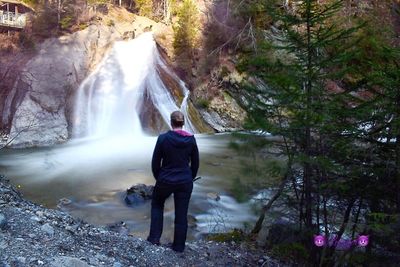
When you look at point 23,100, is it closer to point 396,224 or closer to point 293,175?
point 293,175

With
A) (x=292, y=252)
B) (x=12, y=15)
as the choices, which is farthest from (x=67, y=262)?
(x=12, y=15)

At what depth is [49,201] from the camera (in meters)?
11.1

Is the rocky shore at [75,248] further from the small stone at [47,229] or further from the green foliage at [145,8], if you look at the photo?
the green foliage at [145,8]

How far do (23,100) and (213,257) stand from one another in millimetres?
17630

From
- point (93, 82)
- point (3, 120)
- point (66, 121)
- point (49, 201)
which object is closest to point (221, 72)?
point (93, 82)

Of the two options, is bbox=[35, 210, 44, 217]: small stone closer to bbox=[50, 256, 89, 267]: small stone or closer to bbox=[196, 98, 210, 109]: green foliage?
bbox=[50, 256, 89, 267]: small stone

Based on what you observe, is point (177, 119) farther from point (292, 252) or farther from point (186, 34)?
point (186, 34)

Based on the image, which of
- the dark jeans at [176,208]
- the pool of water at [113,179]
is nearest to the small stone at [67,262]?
the dark jeans at [176,208]

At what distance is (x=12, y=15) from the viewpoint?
2838 cm

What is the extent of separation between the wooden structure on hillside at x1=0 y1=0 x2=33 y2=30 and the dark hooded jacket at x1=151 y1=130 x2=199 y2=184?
25.3 m

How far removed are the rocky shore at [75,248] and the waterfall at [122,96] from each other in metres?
14.4

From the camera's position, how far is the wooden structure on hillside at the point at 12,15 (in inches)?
1084

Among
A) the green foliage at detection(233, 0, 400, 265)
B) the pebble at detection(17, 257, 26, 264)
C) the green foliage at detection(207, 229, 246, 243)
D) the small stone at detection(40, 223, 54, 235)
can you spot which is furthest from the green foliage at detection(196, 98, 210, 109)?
the pebble at detection(17, 257, 26, 264)

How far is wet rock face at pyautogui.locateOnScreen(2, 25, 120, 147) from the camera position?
19672 mm
